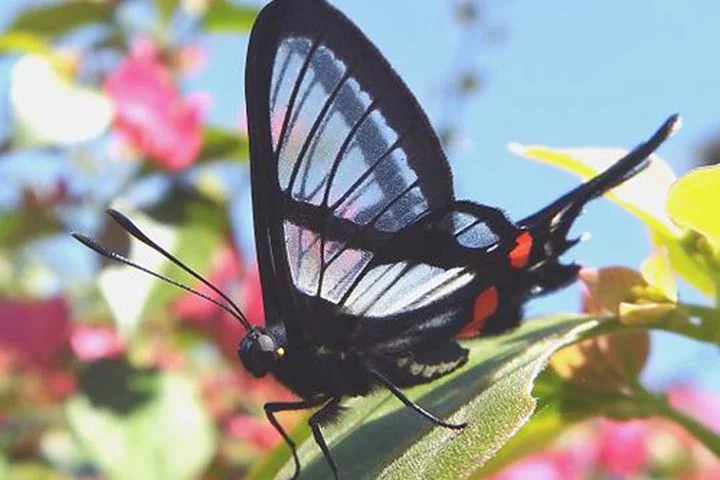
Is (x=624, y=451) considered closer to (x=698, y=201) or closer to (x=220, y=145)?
(x=220, y=145)

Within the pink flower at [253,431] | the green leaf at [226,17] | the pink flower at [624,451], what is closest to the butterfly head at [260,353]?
the pink flower at [253,431]

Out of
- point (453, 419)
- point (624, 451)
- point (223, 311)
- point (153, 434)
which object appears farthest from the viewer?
point (624, 451)

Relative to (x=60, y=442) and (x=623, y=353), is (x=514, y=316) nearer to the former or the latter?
(x=623, y=353)

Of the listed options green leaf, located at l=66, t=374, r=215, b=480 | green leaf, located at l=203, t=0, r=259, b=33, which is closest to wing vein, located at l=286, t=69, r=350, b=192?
green leaf, located at l=66, t=374, r=215, b=480

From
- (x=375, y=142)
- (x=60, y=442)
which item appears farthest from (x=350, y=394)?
(x=60, y=442)

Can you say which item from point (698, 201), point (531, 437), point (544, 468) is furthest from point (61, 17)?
point (698, 201)
